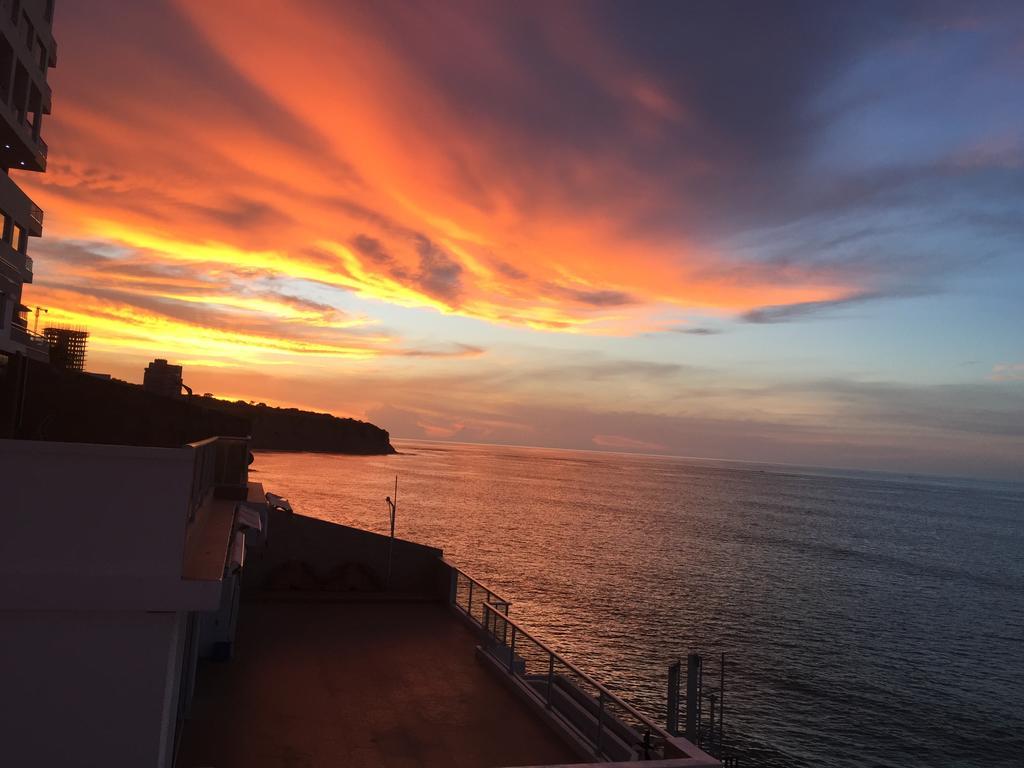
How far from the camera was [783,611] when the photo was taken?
159 ft

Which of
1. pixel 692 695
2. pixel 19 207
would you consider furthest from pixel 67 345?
pixel 692 695

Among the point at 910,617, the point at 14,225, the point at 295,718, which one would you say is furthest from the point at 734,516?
the point at 295,718

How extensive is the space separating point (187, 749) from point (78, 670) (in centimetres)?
→ 373

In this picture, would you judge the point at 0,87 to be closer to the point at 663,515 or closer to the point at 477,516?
the point at 477,516

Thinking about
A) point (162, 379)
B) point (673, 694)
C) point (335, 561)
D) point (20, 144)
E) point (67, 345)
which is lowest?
point (673, 694)

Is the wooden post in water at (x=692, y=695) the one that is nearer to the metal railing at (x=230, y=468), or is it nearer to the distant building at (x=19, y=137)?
the metal railing at (x=230, y=468)

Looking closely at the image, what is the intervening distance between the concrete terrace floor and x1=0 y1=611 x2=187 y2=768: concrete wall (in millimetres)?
2736

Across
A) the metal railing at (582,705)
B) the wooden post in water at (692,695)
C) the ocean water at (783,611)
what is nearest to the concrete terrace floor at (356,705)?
the metal railing at (582,705)

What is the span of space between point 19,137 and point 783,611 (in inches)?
2184

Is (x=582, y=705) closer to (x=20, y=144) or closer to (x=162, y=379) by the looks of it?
(x=162, y=379)

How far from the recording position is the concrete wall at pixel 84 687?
23.7 feet

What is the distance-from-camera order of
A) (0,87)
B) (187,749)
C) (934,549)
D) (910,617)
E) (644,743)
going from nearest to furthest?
(644,743)
(187,749)
(0,87)
(910,617)
(934,549)

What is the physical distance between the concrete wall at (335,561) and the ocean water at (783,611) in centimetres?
1289

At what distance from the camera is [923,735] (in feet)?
93.7
